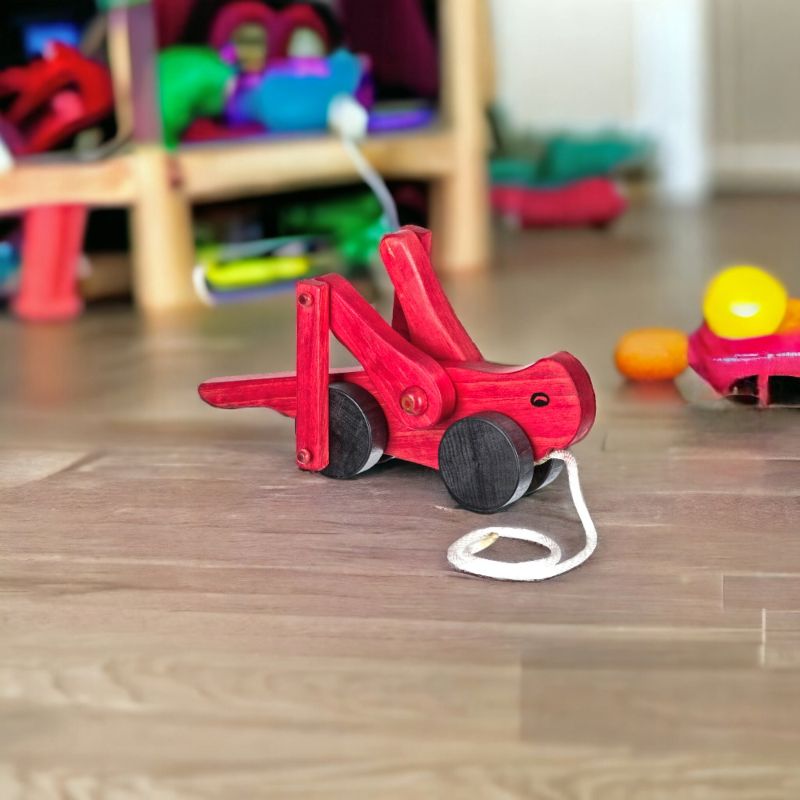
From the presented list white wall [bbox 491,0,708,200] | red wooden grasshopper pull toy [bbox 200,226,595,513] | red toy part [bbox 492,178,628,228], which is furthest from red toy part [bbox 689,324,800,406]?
white wall [bbox 491,0,708,200]

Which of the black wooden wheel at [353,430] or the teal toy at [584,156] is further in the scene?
the teal toy at [584,156]

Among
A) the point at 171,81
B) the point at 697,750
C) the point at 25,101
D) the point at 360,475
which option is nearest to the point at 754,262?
the point at 171,81

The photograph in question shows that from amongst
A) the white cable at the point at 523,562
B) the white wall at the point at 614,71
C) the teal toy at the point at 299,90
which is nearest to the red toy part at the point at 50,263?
the teal toy at the point at 299,90

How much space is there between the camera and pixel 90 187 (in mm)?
1738

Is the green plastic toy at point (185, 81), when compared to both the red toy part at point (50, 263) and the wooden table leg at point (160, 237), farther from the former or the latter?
the red toy part at point (50, 263)

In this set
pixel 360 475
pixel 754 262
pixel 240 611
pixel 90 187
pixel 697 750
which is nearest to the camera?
pixel 697 750

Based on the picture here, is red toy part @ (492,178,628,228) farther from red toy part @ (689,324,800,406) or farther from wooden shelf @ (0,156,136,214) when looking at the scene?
red toy part @ (689,324,800,406)

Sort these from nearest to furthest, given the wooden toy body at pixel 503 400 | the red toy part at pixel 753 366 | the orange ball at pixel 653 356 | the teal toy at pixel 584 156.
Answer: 1. the wooden toy body at pixel 503 400
2. the red toy part at pixel 753 366
3. the orange ball at pixel 653 356
4. the teal toy at pixel 584 156

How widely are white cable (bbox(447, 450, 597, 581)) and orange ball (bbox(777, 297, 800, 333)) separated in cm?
38

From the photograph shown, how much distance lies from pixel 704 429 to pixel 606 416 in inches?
3.6

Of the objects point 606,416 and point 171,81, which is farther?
point 171,81

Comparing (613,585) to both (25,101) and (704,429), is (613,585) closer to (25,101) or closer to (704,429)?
(704,429)

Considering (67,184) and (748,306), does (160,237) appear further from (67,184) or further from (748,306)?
(748,306)

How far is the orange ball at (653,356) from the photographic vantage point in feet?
4.01
